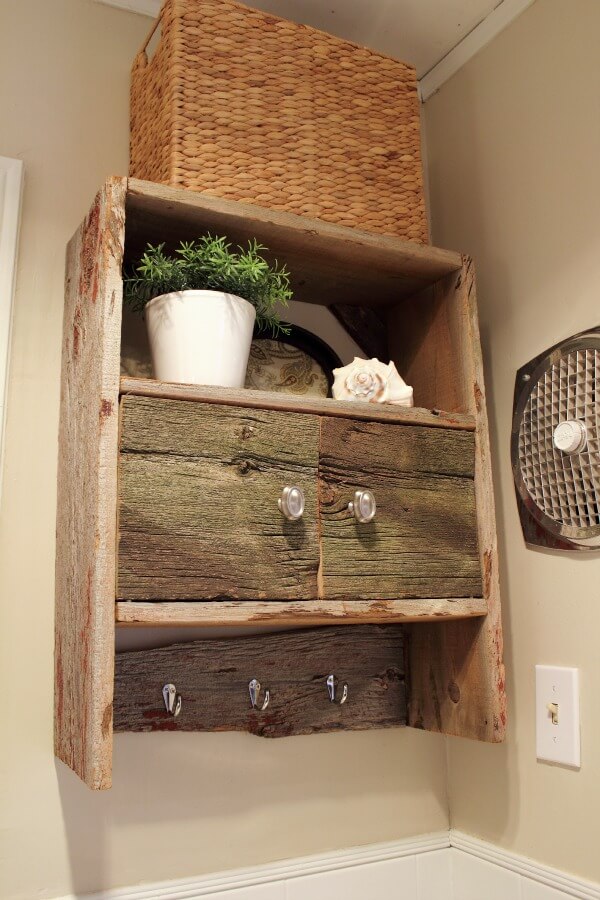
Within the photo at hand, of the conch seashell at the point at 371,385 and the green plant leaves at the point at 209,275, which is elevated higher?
the green plant leaves at the point at 209,275

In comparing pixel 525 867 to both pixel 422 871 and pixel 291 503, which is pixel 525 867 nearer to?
pixel 422 871

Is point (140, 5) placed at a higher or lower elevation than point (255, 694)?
higher

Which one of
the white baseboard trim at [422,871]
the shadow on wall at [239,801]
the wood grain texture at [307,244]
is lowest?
the white baseboard trim at [422,871]

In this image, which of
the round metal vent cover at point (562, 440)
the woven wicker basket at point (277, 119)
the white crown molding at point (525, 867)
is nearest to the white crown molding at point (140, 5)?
the woven wicker basket at point (277, 119)

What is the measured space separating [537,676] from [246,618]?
500 mm

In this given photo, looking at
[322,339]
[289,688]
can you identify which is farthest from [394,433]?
[289,688]

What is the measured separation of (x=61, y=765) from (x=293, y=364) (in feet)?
2.30

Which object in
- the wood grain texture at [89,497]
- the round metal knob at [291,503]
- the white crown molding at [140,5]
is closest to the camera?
the wood grain texture at [89,497]

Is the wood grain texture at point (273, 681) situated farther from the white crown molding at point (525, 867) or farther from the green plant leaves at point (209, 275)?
the green plant leaves at point (209, 275)

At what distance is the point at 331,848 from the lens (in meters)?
1.31

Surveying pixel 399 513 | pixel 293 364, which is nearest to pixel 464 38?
pixel 293 364

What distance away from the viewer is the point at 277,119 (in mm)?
1198

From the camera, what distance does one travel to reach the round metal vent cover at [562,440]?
1146 mm

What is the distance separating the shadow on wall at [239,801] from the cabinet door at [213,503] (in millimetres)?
345
